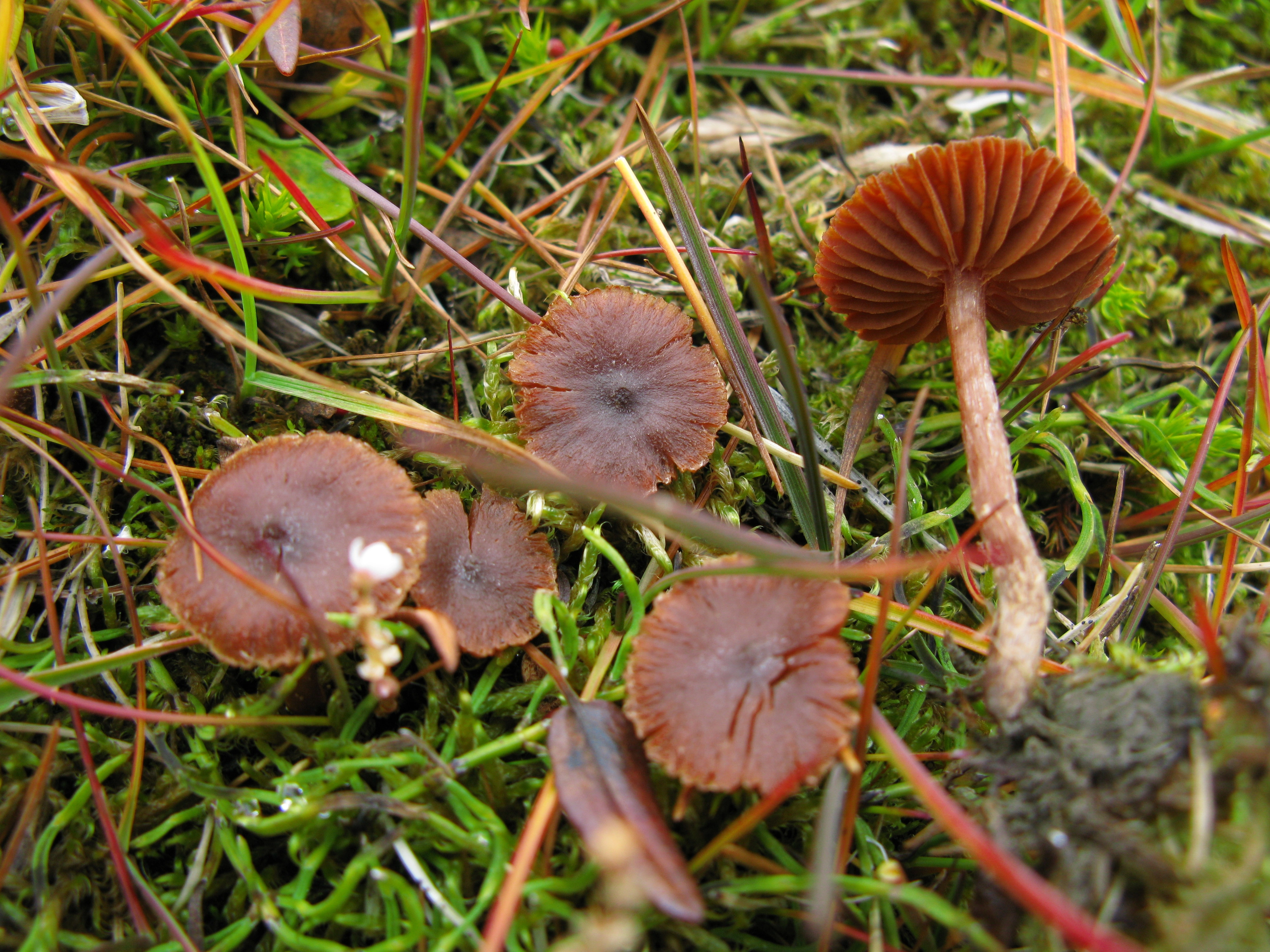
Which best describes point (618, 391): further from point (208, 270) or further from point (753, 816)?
point (753, 816)

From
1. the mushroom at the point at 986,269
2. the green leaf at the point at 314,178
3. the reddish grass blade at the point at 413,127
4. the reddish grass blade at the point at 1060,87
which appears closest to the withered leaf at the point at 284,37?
the green leaf at the point at 314,178

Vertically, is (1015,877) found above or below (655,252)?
below

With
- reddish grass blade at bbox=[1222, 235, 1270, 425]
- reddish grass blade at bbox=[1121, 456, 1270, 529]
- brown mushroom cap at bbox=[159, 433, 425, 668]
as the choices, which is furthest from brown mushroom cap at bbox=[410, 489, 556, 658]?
reddish grass blade at bbox=[1222, 235, 1270, 425]

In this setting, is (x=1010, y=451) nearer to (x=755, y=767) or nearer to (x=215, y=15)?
(x=755, y=767)

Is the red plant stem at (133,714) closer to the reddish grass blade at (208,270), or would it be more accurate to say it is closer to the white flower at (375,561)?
the white flower at (375,561)

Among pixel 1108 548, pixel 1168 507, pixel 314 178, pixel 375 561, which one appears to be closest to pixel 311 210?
pixel 314 178

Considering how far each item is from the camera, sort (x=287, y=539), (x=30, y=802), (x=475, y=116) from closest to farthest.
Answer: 1. (x=30, y=802)
2. (x=287, y=539)
3. (x=475, y=116)
